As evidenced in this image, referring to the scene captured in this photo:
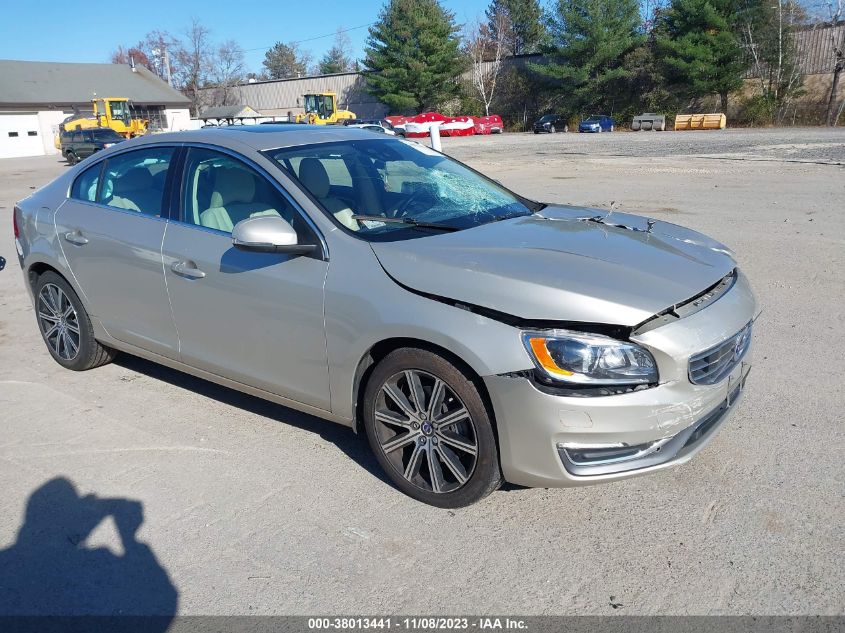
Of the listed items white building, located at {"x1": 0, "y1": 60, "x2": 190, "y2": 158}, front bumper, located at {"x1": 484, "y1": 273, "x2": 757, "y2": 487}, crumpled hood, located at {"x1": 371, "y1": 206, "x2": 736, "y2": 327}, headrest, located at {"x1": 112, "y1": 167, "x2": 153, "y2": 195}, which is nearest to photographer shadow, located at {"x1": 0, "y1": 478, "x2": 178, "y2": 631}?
front bumper, located at {"x1": 484, "y1": 273, "x2": 757, "y2": 487}

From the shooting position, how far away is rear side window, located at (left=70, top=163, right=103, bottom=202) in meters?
5.02

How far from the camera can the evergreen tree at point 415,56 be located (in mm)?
63312

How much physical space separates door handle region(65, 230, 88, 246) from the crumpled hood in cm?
241

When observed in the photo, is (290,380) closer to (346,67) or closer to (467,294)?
(467,294)

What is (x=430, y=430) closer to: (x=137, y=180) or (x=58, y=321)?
(x=137, y=180)

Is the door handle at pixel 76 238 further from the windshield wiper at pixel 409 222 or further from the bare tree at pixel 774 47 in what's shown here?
the bare tree at pixel 774 47

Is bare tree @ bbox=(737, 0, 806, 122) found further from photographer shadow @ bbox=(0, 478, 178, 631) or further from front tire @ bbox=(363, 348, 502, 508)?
photographer shadow @ bbox=(0, 478, 178, 631)

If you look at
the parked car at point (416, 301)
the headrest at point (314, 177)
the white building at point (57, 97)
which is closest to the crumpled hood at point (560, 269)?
the parked car at point (416, 301)

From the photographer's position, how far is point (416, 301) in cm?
321

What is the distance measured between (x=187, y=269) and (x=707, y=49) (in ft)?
173

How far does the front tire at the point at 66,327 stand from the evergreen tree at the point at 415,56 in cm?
6109

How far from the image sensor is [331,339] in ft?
11.6

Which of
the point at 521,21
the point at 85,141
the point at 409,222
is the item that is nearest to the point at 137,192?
the point at 409,222

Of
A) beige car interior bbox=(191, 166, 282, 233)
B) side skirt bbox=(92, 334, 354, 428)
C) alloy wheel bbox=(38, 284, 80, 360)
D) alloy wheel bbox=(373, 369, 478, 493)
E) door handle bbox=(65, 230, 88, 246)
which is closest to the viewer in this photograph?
alloy wheel bbox=(373, 369, 478, 493)
